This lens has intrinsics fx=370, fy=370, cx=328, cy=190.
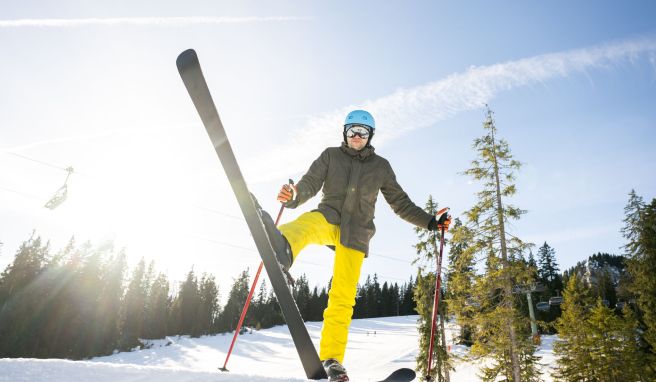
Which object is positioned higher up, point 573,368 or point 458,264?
point 458,264

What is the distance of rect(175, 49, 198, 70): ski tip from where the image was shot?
2.29 metres

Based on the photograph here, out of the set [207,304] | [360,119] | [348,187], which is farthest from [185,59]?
[207,304]

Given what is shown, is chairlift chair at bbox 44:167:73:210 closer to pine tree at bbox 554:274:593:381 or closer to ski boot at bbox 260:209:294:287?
ski boot at bbox 260:209:294:287

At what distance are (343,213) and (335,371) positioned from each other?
1.35 meters

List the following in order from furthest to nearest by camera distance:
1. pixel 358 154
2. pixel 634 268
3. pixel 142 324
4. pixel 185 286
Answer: pixel 185 286, pixel 142 324, pixel 634 268, pixel 358 154

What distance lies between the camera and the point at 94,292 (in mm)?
43031

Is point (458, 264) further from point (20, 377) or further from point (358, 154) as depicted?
point (20, 377)

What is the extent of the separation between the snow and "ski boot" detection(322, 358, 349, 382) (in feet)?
3.04

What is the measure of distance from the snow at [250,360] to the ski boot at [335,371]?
0.93 meters

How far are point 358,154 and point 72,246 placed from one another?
48.2m

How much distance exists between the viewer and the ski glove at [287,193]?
3182 millimetres

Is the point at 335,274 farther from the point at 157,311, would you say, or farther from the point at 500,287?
the point at 157,311

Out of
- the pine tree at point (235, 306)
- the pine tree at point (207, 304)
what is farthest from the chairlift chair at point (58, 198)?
the pine tree at point (235, 306)

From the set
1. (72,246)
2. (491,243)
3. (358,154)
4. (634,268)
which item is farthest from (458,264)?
(72,246)
